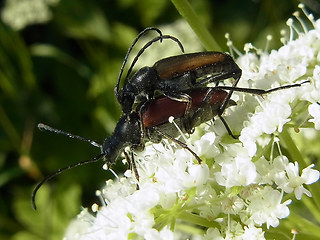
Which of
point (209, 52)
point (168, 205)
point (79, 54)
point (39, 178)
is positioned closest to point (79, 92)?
point (79, 54)

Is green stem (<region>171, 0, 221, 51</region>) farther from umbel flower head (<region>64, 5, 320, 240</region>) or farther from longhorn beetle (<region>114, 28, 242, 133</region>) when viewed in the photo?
umbel flower head (<region>64, 5, 320, 240</region>)

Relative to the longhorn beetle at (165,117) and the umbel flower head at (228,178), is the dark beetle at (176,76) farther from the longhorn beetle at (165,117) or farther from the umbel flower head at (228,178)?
the umbel flower head at (228,178)

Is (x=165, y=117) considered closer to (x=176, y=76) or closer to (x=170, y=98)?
(x=170, y=98)

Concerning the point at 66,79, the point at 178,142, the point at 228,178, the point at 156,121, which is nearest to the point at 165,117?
the point at 156,121

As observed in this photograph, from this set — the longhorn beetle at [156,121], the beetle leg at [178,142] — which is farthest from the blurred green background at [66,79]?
the beetle leg at [178,142]

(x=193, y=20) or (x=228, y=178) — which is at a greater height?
(x=193, y=20)

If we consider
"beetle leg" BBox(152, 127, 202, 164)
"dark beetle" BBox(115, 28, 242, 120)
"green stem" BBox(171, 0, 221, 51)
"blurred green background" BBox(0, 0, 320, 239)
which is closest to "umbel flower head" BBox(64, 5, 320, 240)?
"beetle leg" BBox(152, 127, 202, 164)
